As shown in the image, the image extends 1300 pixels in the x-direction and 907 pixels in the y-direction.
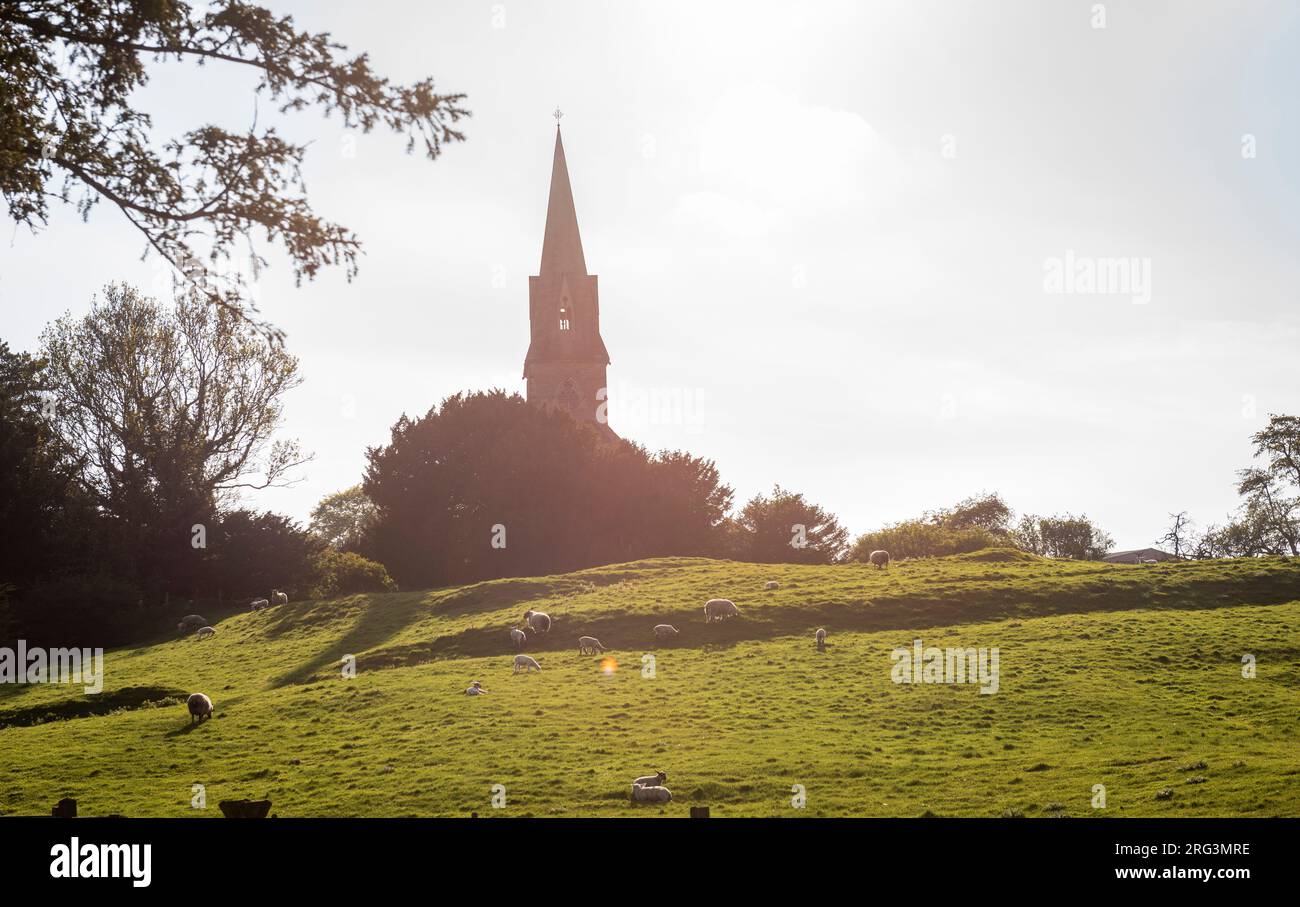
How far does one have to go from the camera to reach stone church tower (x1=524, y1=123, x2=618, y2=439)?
334 ft

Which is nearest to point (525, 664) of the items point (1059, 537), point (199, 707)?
point (199, 707)

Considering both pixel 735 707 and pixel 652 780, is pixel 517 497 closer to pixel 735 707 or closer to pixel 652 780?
pixel 735 707

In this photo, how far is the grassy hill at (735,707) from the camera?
73.9ft

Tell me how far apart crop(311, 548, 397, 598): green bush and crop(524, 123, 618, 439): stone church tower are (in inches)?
Result: 1265

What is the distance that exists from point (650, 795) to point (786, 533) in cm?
6578

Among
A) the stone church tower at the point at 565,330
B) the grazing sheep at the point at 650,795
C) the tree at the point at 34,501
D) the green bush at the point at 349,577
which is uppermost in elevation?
the stone church tower at the point at 565,330

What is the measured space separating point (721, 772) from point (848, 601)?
24109 mm

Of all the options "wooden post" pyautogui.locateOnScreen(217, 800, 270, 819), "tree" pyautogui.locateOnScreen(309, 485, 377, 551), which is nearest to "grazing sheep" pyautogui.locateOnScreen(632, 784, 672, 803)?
"wooden post" pyautogui.locateOnScreen(217, 800, 270, 819)

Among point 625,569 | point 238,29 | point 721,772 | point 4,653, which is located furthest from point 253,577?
point 238,29

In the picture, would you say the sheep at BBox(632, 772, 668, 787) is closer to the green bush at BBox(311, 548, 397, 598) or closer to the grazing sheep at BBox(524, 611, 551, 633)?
the grazing sheep at BBox(524, 611, 551, 633)

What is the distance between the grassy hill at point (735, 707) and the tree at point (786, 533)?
30.3m

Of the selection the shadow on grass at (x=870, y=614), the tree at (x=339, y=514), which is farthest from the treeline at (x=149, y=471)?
the tree at (x=339, y=514)

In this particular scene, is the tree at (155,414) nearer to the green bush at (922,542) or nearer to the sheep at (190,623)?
the sheep at (190,623)

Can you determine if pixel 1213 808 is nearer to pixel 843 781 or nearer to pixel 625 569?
pixel 843 781
